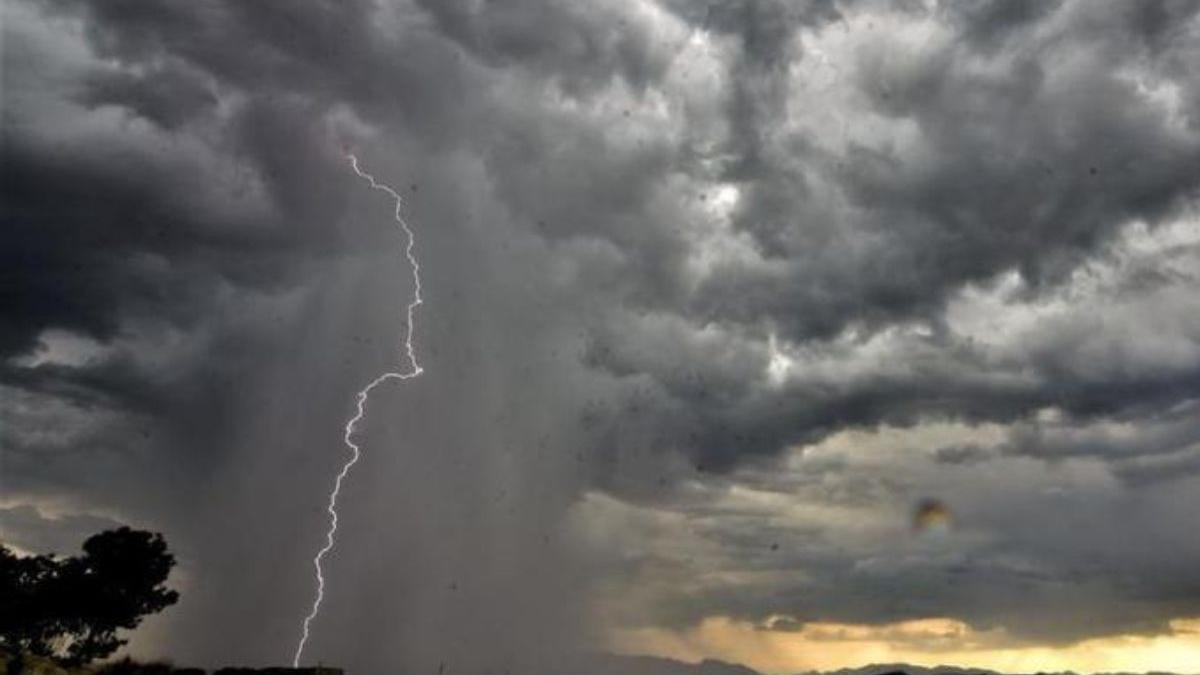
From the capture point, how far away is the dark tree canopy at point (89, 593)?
7075 centimetres

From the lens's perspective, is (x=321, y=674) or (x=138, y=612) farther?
(x=138, y=612)

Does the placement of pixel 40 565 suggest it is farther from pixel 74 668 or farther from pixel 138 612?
pixel 74 668

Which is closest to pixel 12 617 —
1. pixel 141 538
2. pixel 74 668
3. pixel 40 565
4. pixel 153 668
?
pixel 40 565

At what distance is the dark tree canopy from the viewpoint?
70750mm

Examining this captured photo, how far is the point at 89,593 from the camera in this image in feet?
238

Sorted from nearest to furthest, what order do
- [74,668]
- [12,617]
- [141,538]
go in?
[74,668] < [12,617] < [141,538]

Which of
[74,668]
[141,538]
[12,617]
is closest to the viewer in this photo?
[74,668]

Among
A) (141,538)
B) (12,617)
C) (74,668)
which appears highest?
(141,538)

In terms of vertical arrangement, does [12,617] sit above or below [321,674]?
above

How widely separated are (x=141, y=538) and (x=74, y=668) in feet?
129

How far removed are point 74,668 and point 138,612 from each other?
39.1 m

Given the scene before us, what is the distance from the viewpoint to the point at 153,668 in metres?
46.0

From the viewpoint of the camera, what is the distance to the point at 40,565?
74.0 meters

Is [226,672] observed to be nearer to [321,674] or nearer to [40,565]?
[321,674]
